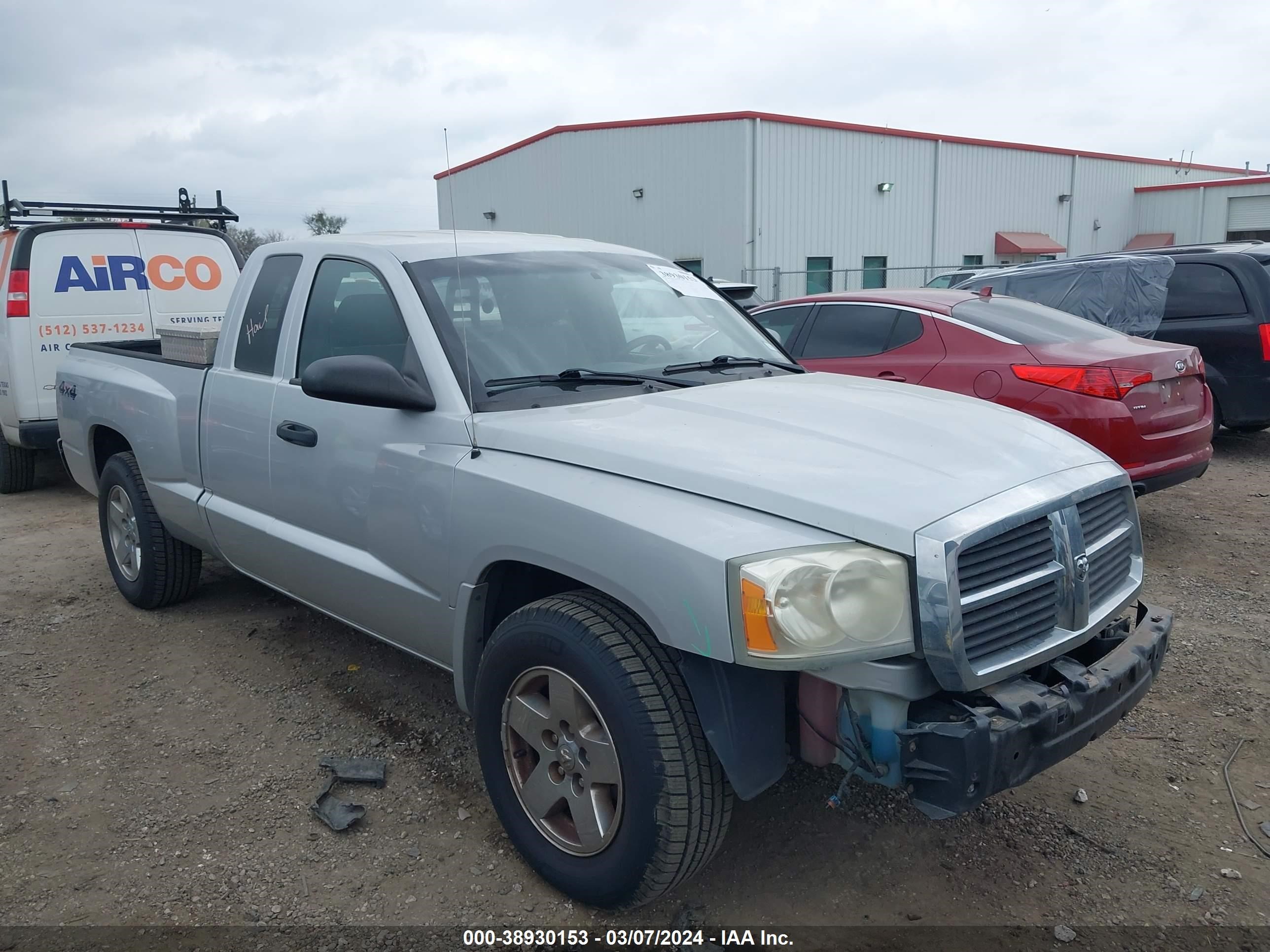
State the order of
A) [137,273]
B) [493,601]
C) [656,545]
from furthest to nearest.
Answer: [137,273], [493,601], [656,545]

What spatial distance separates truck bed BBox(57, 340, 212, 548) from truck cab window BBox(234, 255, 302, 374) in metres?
0.35

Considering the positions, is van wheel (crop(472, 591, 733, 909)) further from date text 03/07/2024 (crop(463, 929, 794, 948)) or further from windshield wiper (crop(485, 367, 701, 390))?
windshield wiper (crop(485, 367, 701, 390))

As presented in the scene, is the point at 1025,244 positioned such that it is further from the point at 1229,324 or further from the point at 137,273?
the point at 137,273

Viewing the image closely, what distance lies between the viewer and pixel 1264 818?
310 centimetres

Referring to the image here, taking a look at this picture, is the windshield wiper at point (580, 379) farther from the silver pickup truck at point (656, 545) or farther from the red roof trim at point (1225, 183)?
the red roof trim at point (1225, 183)

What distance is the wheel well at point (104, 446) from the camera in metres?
5.40

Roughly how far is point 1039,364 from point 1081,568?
3.48 meters

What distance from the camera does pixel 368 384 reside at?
3014 mm

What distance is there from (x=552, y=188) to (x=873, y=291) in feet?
67.6

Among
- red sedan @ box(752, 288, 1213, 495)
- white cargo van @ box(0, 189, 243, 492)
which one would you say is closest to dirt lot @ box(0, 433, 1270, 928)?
red sedan @ box(752, 288, 1213, 495)

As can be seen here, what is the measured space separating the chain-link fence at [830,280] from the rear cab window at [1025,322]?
13419 mm

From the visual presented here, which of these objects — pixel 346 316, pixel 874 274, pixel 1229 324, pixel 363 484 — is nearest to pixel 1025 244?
pixel 874 274

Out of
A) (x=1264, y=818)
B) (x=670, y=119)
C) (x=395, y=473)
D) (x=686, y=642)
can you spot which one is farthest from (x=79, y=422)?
(x=670, y=119)

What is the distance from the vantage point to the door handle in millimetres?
3561
